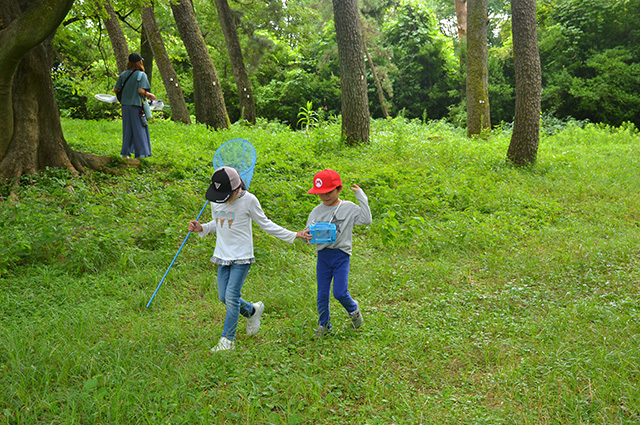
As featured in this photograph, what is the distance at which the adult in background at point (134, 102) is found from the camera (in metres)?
8.52

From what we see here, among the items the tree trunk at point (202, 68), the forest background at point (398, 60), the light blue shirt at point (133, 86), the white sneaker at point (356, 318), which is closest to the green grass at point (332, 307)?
the white sneaker at point (356, 318)

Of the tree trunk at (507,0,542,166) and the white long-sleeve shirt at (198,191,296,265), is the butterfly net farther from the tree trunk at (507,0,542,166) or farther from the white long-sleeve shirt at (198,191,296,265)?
the tree trunk at (507,0,542,166)

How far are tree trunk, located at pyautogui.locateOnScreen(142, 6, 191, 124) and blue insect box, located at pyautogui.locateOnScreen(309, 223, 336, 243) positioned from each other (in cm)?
1331

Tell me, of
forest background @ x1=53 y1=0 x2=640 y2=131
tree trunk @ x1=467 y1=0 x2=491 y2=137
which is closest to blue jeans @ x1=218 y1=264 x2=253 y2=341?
tree trunk @ x1=467 y1=0 x2=491 y2=137

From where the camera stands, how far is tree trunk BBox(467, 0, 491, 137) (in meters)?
14.6

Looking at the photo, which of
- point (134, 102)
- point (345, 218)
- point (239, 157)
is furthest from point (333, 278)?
point (134, 102)

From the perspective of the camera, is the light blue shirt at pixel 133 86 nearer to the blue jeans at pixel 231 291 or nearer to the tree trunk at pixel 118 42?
the blue jeans at pixel 231 291

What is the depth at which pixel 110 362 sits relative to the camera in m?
3.92

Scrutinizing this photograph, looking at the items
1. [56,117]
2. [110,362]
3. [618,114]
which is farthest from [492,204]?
[618,114]

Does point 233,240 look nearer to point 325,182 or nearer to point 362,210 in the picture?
point 325,182

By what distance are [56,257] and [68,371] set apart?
2.67m

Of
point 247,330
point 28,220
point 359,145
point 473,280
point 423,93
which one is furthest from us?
point 423,93

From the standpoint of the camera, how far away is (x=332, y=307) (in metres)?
5.20

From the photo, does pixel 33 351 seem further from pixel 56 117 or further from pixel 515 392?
pixel 56 117
